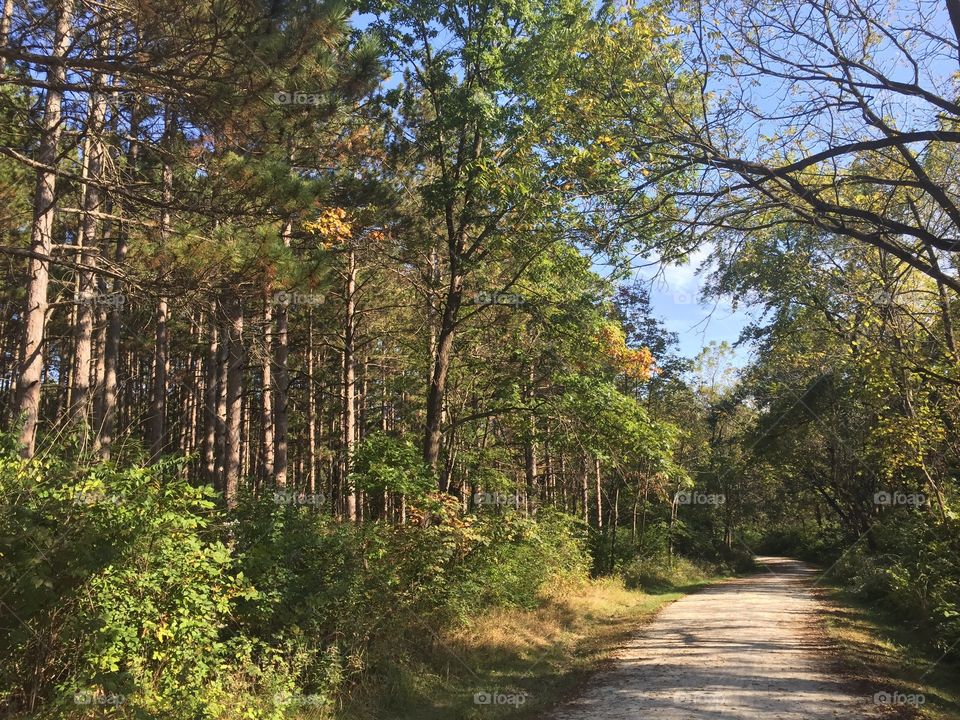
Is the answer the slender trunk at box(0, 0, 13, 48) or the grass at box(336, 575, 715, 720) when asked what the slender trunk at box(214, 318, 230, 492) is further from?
the slender trunk at box(0, 0, 13, 48)

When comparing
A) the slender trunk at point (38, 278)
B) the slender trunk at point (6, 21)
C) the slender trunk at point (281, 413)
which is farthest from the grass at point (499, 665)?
the slender trunk at point (6, 21)

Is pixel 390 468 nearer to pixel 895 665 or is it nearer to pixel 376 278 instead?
pixel 895 665

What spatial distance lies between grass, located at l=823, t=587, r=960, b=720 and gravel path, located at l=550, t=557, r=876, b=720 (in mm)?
354

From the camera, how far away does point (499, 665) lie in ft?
31.5

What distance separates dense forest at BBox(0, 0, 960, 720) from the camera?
18.1 ft

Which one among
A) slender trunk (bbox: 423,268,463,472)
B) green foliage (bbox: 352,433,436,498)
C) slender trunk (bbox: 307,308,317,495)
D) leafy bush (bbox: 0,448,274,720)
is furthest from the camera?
slender trunk (bbox: 307,308,317,495)

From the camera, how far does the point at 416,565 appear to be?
32.1ft

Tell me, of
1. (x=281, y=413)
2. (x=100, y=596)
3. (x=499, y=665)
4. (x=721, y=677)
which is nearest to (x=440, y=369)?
(x=281, y=413)

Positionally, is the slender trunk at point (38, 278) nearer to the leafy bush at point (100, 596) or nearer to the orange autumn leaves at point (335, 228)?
the leafy bush at point (100, 596)

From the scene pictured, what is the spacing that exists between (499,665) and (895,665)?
5842 millimetres

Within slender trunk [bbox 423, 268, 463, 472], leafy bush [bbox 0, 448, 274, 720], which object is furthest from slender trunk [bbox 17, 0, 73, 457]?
slender trunk [bbox 423, 268, 463, 472]

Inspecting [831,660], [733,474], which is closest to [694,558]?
[733,474]

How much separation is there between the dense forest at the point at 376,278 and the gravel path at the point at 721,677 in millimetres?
2351

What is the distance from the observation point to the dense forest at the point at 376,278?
551cm
